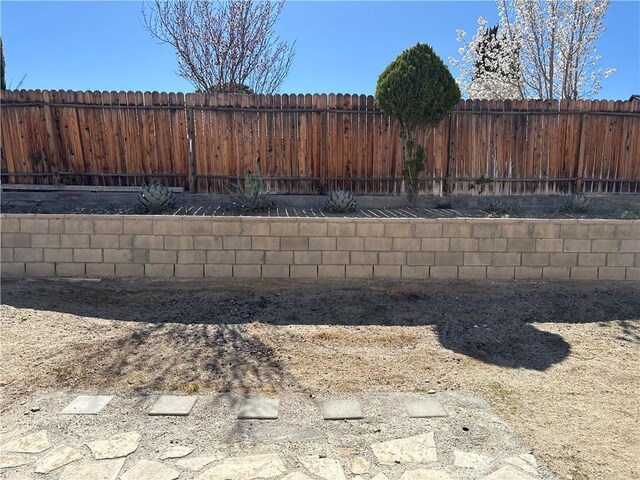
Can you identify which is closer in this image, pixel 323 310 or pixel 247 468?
pixel 247 468

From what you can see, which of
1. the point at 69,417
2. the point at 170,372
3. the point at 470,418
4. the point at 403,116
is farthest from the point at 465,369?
the point at 403,116

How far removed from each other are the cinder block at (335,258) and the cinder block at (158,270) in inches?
65.1

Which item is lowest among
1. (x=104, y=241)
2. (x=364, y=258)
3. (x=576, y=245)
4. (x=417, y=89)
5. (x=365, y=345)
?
(x=365, y=345)

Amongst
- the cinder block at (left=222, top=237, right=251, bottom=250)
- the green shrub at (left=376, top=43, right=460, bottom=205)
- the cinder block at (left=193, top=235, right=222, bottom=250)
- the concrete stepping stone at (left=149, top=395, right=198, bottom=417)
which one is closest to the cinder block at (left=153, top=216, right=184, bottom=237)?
the cinder block at (left=193, top=235, right=222, bottom=250)

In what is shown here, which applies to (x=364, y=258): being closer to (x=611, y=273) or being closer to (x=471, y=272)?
(x=471, y=272)

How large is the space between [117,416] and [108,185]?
549 centimetres

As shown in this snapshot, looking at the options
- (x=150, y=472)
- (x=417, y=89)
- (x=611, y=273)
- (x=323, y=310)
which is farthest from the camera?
(x=417, y=89)

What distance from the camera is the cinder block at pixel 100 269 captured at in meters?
4.84

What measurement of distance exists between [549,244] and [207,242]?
12.2 ft

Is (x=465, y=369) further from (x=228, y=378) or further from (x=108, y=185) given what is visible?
(x=108, y=185)

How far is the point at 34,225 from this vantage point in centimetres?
480

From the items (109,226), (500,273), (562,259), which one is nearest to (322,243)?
(500,273)

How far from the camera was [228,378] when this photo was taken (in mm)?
3064

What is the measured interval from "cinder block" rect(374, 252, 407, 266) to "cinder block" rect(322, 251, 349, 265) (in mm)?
369
